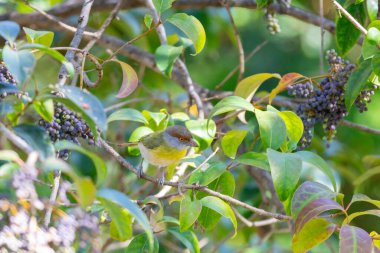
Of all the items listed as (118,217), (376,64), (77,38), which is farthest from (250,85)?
(118,217)

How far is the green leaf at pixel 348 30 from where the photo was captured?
2.64 m

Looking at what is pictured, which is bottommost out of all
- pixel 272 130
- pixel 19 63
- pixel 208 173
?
pixel 208 173

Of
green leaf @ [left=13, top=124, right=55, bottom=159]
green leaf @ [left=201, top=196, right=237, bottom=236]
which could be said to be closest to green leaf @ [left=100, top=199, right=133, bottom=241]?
green leaf @ [left=13, top=124, right=55, bottom=159]

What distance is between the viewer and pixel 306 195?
199 centimetres

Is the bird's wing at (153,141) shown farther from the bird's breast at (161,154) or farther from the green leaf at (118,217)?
the green leaf at (118,217)

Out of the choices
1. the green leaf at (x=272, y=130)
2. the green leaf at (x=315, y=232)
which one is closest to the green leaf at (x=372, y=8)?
the green leaf at (x=272, y=130)

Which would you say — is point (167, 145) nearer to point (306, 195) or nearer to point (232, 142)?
point (232, 142)

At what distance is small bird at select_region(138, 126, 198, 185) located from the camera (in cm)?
273

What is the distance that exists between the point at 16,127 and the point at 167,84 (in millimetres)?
3359

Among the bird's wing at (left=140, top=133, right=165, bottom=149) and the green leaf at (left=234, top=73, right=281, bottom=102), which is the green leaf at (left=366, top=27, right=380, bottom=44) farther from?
the bird's wing at (left=140, top=133, right=165, bottom=149)

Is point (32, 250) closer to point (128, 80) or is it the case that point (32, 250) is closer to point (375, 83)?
point (128, 80)

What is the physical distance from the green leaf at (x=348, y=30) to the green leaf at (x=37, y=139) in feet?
4.91

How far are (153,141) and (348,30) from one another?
928 mm

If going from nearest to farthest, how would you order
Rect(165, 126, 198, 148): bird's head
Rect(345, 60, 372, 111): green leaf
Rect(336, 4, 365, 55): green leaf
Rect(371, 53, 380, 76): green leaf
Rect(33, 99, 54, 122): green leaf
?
Rect(33, 99, 54, 122): green leaf < Rect(371, 53, 380, 76): green leaf < Rect(345, 60, 372, 111): green leaf < Rect(336, 4, 365, 55): green leaf < Rect(165, 126, 198, 148): bird's head
